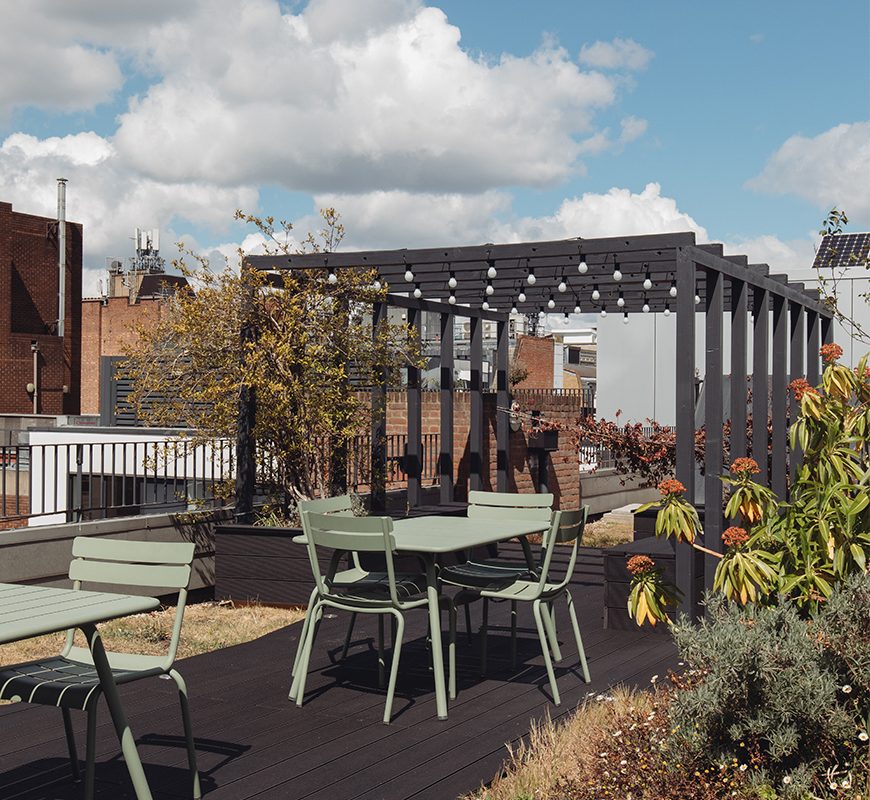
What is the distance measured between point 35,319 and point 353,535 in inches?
1590

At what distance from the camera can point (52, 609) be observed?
12.1ft

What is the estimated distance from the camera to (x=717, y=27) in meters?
10.1

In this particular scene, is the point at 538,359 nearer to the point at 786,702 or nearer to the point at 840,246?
the point at 840,246

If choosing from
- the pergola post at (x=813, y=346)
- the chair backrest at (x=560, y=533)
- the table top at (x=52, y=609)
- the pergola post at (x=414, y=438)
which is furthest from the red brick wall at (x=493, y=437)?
the table top at (x=52, y=609)

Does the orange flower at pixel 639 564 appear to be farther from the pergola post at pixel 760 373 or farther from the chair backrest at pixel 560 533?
the pergola post at pixel 760 373

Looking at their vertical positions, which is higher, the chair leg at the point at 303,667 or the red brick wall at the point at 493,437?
the red brick wall at the point at 493,437

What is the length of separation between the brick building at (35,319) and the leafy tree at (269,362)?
3399 cm

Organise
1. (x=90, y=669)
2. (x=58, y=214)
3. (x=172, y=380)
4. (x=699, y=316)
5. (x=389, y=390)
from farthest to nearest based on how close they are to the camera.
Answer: (x=58, y=214) → (x=699, y=316) → (x=389, y=390) → (x=172, y=380) → (x=90, y=669)

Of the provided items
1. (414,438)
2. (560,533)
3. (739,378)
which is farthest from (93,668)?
(414,438)

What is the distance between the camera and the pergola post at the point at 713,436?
724cm

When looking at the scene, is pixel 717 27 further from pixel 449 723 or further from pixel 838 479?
pixel 449 723

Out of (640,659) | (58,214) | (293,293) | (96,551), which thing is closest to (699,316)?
(293,293)

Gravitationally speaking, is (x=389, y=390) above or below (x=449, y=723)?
above

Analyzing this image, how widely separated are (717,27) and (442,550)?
6717mm
